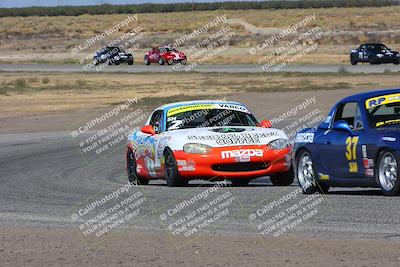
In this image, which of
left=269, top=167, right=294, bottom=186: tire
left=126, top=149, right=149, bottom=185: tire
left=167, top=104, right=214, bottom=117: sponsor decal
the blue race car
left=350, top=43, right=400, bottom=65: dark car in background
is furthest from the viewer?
left=350, top=43, right=400, bottom=65: dark car in background

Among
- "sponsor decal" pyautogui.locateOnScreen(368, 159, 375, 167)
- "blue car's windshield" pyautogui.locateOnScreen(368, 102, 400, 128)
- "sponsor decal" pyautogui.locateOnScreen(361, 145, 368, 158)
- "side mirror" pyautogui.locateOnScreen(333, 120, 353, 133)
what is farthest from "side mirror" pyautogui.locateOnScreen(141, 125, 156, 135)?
"sponsor decal" pyautogui.locateOnScreen(368, 159, 375, 167)

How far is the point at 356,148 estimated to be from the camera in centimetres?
1331

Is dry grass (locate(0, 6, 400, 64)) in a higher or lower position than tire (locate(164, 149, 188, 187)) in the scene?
lower

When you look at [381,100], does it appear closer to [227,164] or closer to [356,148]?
[356,148]

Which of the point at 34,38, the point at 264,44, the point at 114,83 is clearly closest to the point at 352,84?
the point at 114,83

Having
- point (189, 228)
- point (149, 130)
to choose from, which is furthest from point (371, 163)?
point (149, 130)

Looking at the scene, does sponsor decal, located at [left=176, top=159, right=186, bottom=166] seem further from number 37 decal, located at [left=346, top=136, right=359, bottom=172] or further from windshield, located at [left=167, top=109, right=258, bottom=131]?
number 37 decal, located at [left=346, top=136, right=359, bottom=172]

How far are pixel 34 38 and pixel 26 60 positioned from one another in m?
32.4

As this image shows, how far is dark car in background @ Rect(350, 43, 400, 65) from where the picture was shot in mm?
64125

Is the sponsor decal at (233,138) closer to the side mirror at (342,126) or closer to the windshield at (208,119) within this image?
the windshield at (208,119)

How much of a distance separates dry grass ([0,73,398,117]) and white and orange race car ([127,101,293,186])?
74.3ft

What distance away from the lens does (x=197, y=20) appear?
13000 centimetres

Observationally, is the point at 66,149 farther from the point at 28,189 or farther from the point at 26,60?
the point at 26,60

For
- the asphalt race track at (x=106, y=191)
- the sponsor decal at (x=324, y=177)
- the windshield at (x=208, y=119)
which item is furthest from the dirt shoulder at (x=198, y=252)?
the windshield at (x=208, y=119)
